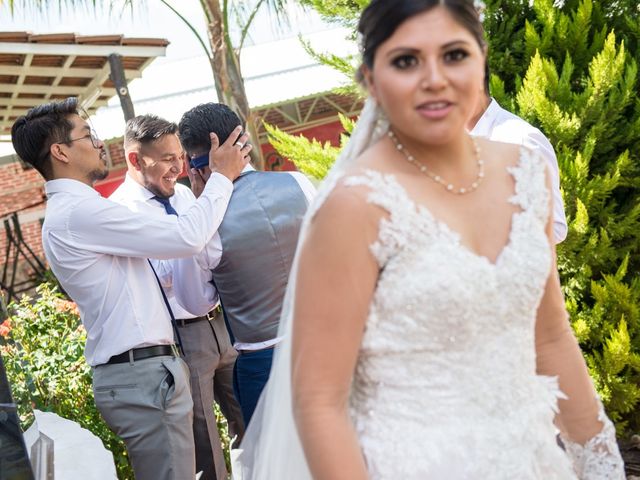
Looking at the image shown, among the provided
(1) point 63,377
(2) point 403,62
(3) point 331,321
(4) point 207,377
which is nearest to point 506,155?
(2) point 403,62

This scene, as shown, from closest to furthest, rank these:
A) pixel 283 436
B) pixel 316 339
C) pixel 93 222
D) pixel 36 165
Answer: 1. pixel 316 339
2. pixel 283 436
3. pixel 93 222
4. pixel 36 165

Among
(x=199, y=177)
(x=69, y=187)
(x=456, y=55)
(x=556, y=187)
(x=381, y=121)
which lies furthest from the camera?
(x=199, y=177)

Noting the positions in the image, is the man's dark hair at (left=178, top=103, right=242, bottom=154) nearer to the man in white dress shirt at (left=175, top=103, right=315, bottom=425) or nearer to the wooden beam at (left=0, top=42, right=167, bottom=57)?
the man in white dress shirt at (left=175, top=103, right=315, bottom=425)

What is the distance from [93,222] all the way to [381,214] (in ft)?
7.46

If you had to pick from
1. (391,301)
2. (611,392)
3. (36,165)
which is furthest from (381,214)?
(611,392)

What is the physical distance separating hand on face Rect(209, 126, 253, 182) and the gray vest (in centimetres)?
9

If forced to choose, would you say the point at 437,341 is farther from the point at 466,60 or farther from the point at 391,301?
the point at 466,60

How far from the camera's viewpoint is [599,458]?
7.02 ft

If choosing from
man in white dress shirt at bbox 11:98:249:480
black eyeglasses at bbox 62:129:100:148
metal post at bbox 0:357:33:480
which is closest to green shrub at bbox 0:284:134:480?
man in white dress shirt at bbox 11:98:249:480

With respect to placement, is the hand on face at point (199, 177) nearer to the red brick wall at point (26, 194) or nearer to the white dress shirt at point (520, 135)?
the white dress shirt at point (520, 135)

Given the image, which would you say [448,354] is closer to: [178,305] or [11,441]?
[11,441]

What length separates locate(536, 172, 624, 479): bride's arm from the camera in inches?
84.1

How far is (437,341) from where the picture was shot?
1.81 meters

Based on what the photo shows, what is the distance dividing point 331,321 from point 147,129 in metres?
3.03
